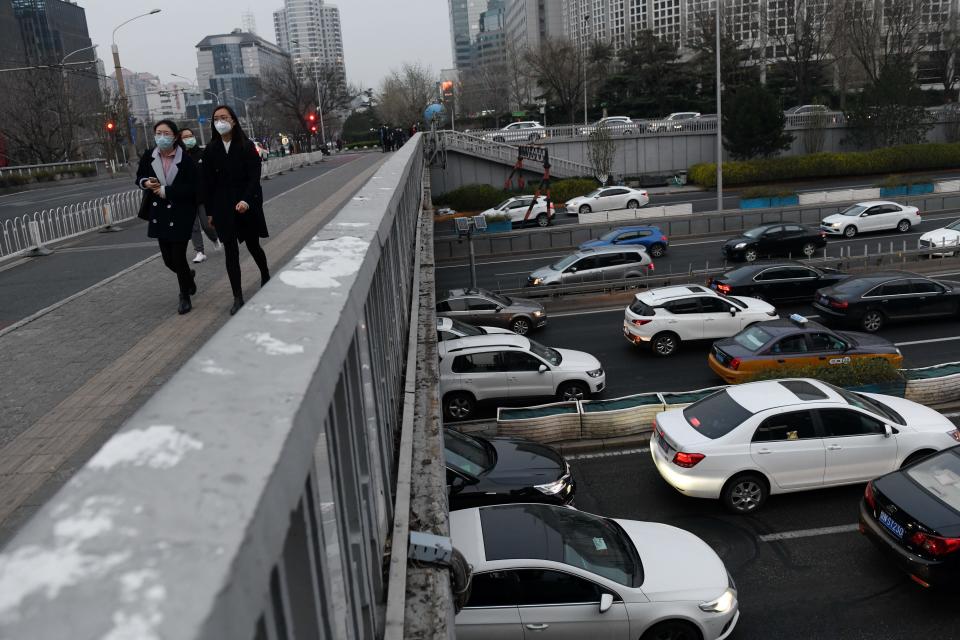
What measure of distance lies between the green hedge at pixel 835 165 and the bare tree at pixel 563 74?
2674cm

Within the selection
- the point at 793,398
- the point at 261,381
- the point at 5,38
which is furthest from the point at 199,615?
the point at 5,38

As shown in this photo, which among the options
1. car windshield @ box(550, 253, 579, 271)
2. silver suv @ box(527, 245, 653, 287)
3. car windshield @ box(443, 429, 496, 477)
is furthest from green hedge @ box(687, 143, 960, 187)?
car windshield @ box(443, 429, 496, 477)

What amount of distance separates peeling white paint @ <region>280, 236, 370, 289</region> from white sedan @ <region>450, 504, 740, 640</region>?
5.18 meters

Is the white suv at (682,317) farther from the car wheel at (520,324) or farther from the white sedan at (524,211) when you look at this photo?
the white sedan at (524,211)

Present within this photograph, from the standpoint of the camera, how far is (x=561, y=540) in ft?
26.5

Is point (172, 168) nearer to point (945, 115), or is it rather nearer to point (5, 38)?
point (945, 115)

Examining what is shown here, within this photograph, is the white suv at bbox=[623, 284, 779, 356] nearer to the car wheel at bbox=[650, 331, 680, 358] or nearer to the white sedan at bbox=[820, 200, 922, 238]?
the car wheel at bbox=[650, 331, 680, 358]

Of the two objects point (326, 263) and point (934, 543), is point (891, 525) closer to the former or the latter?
point (934, 543)

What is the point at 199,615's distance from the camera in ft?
2.87

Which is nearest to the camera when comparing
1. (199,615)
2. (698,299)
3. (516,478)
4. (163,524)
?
(199,615)

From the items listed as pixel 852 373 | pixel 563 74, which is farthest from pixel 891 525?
pixel 563 74

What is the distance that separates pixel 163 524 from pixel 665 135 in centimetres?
6060

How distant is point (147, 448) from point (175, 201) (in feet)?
25.2

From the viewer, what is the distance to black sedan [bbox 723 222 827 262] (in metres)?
28.4
